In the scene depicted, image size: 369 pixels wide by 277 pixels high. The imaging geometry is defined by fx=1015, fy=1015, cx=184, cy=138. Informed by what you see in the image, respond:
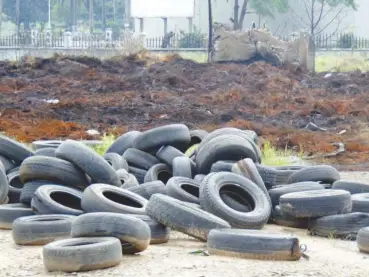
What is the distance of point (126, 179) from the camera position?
1288 cm

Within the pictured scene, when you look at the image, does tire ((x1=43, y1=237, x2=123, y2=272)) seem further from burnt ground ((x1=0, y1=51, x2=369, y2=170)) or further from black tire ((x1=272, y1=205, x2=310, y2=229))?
burnt ground ((x1=0, y1=51, x2=369, y2=170))

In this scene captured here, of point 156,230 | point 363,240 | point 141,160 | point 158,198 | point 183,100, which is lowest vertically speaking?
point 183,100

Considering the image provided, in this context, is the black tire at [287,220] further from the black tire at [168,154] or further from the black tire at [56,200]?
the black tire at [56,200]

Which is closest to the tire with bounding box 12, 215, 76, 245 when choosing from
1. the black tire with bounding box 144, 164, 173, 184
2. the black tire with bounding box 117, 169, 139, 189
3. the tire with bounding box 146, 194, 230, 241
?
the tire with bounding box 146, 194, 230, 241

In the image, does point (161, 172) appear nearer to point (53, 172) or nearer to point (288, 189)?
point (288, 189)

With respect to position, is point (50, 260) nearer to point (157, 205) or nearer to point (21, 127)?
point (157, 205)

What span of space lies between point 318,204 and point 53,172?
3098 mm

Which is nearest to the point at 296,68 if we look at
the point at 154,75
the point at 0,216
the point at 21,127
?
the point at 154,75

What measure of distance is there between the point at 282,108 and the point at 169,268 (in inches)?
858

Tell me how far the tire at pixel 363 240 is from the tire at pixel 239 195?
1.24m

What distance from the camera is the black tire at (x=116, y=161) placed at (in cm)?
1351

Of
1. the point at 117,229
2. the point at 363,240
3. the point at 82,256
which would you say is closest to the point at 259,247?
the point at 117,229

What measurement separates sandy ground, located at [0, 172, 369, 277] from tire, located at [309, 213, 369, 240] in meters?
0.69

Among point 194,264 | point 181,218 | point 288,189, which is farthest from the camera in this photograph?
point 288,189
